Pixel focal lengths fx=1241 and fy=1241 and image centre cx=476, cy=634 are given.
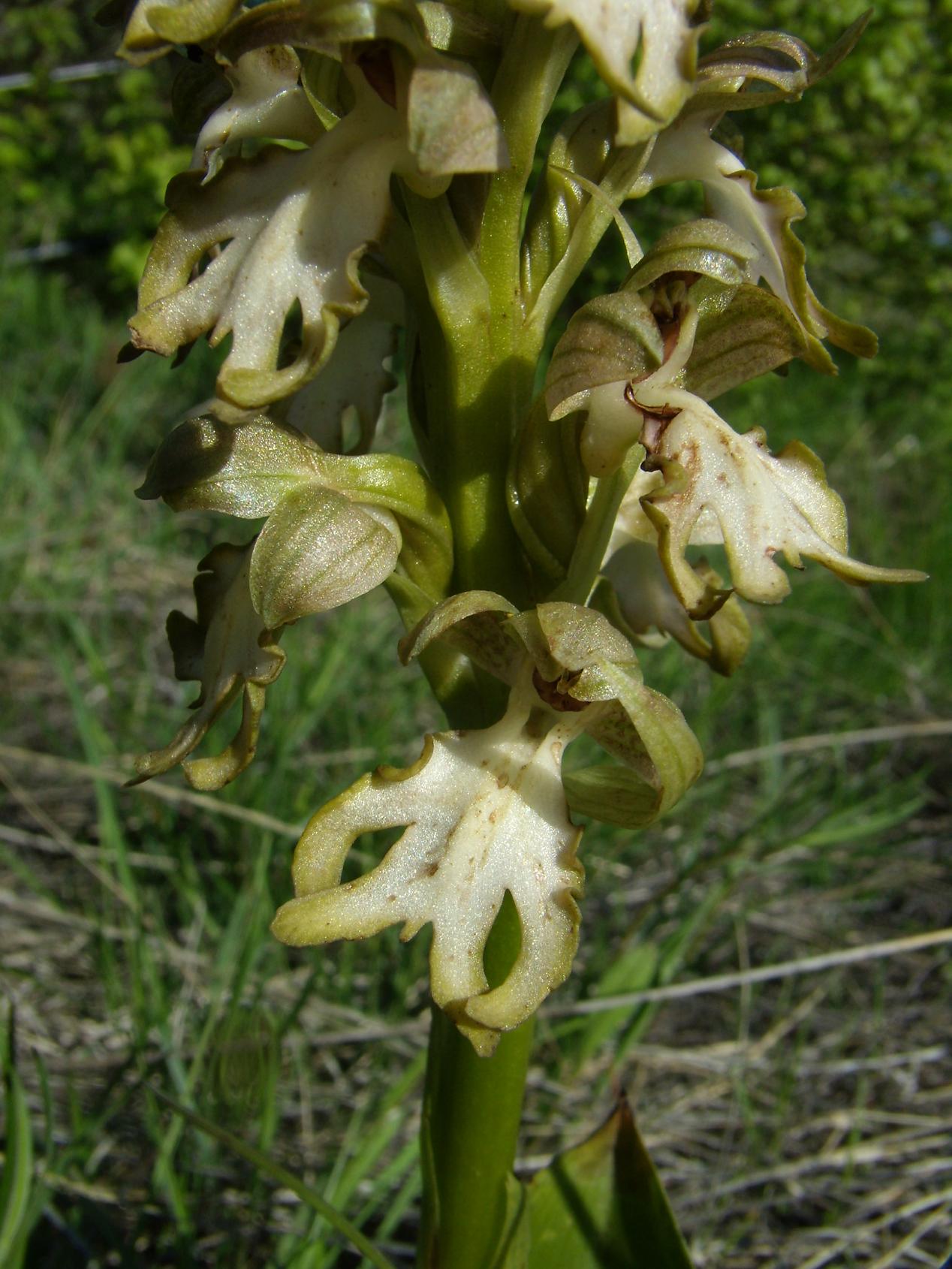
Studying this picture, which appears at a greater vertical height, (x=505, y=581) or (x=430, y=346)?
(x=430, y=346)

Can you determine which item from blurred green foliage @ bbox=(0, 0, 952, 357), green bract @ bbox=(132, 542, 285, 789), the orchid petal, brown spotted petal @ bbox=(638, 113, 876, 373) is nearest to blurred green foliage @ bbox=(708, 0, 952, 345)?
blurred green foliage @ bbox=(0, 0, 952, 357)

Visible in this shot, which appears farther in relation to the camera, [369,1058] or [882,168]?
[882,168]

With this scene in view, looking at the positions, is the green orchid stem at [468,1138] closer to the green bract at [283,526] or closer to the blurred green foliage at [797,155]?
the green bract at [283,526]

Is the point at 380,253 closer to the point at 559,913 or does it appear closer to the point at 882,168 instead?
the point at 559,913

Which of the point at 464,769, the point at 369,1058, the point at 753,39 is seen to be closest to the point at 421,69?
the point at 753,39

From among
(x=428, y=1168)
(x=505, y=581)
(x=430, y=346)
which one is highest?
(x=430, y=346)

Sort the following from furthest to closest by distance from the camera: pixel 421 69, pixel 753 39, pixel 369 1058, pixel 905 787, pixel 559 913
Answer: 1. pixel 905 787
2. pixel 369 1058
3. pixel 753 39
4. pixel 559 913
5. pixel 421 69
